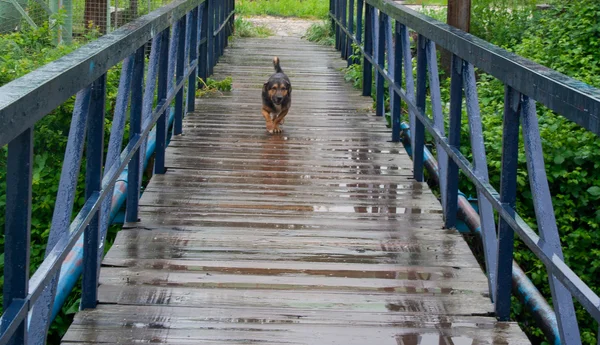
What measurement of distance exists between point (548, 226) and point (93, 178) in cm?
186

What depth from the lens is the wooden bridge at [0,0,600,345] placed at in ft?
9.87

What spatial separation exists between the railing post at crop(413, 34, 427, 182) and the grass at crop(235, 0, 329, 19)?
14.4 m

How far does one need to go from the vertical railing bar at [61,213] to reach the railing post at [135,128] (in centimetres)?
142

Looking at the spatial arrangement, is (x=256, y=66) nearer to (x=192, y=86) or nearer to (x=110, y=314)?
(x=192, y=86)

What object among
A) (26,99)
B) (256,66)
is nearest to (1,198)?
(26,99)

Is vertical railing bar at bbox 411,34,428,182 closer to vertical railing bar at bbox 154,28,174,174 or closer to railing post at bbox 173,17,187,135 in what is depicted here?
vertical railing bar at bbox 154,28,174,174

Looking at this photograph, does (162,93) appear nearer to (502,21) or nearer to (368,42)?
(368,42)

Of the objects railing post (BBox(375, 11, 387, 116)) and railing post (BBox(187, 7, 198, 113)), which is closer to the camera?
railing post (BBox(375, 11, 387, 116))

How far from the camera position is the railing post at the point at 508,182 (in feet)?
12.0

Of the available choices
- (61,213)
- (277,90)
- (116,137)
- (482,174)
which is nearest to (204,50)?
(277,90)

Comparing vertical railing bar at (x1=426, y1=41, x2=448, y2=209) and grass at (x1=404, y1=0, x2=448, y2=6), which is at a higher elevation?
grass at (x1=404, y1=0, x2=448, y2=6)

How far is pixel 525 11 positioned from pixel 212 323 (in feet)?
37.7

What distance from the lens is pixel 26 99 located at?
2.44 m

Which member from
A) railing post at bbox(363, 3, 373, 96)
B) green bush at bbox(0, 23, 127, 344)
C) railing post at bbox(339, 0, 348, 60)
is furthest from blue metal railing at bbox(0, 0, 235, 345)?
railing post at bbox(339, 0, 348, 60)
